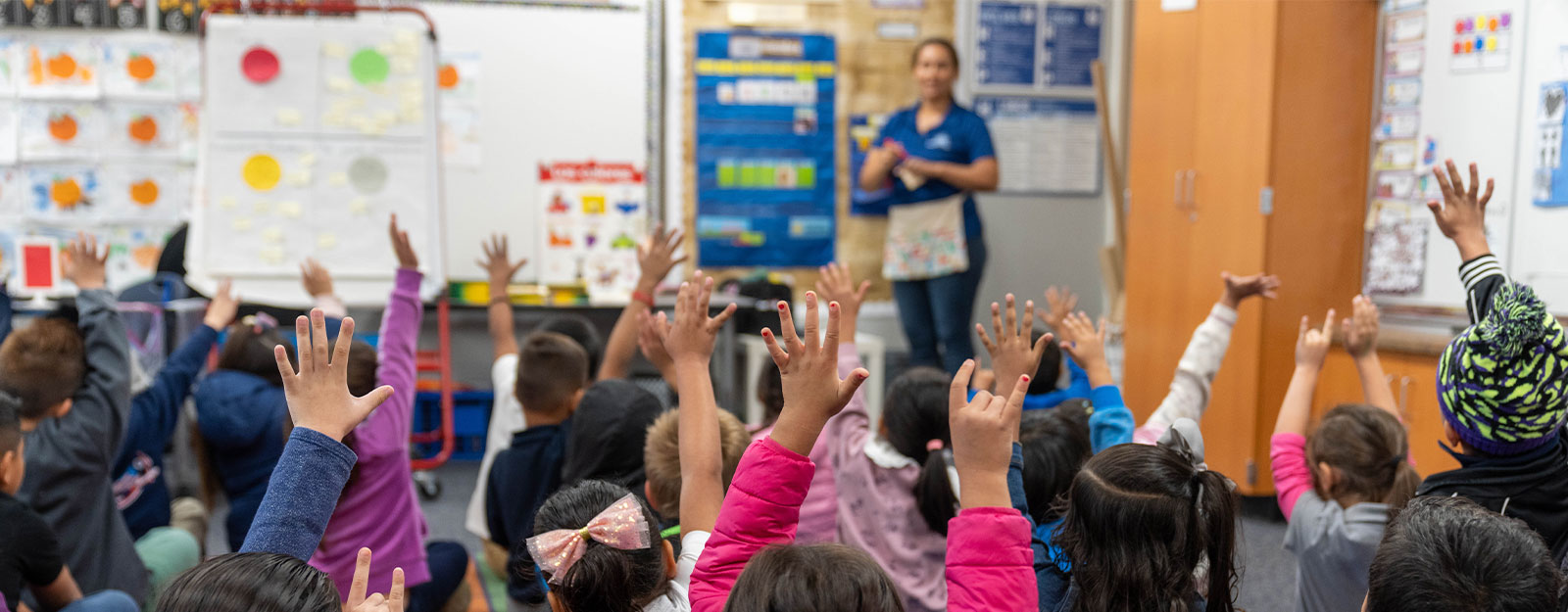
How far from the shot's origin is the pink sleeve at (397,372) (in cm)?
197

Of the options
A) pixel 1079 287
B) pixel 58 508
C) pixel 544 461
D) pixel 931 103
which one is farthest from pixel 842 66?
pixel 58 508

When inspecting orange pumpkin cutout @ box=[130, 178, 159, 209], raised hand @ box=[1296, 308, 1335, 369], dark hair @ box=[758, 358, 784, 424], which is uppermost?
orange pumpkin cutout @ box=[130, 178, 159, 209]

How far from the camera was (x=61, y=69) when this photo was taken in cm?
435

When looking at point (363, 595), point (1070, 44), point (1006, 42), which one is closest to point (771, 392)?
point (363, 595)

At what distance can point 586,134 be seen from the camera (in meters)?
4.71

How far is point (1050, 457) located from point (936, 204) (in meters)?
2.56

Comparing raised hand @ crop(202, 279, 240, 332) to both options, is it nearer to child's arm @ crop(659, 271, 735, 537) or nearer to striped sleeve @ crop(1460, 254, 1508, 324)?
child's arm @ crop(659, 271, 735, 537)

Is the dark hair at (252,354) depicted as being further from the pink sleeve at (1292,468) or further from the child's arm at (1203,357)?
the pink sleeve at (1292,468)

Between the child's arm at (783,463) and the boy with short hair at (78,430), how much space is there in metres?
1.42

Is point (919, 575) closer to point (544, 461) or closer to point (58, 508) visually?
point (544, 461)

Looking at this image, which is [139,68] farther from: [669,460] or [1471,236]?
[1471,236]

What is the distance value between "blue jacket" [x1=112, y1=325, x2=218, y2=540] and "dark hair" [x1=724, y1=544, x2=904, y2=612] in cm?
193

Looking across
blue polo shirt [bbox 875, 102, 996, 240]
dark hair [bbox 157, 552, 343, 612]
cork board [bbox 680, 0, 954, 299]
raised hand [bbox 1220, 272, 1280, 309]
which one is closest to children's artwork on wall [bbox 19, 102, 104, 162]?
cork board [bbox 680, 0, 954, 299]

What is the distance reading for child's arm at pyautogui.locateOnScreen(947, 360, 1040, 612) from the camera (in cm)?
103
